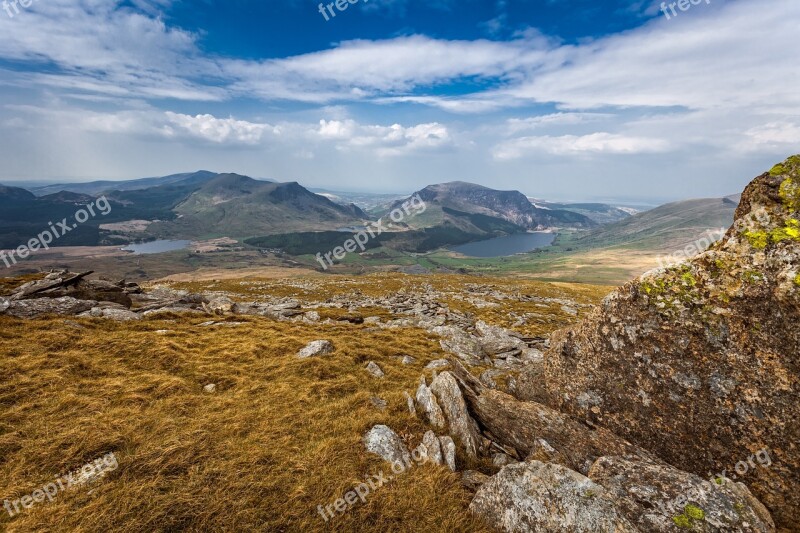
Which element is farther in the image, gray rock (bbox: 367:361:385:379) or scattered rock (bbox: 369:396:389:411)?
gray rock (bbox: 367:361:385:379)

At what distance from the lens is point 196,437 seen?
35.3 feet

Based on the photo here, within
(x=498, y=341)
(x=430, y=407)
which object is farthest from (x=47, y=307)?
(x=498, y=341)

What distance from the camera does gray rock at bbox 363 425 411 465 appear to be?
11070 millimetres

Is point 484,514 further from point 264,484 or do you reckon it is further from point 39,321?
point 39,321

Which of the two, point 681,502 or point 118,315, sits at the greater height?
point 681,502

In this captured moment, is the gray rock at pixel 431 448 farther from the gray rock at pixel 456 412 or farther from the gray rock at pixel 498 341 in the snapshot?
the gray rock at pixel 498 341

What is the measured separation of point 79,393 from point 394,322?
28298 millimetres

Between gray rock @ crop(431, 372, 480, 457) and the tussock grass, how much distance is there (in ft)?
4.08

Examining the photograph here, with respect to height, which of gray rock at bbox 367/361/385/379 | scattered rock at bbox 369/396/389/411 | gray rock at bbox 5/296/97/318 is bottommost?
gray rock at bbox 367/361/385/379

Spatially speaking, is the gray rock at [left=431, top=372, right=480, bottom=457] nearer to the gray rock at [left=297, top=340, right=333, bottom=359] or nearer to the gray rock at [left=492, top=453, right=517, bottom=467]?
the gray rock at [left=492, top=453, right=517, bottom=467]

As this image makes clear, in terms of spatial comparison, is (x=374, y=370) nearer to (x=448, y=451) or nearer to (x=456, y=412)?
(x=456, y=412)

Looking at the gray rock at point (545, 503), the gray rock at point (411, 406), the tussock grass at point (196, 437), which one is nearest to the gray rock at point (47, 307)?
the tussock grass at point (196, 437)

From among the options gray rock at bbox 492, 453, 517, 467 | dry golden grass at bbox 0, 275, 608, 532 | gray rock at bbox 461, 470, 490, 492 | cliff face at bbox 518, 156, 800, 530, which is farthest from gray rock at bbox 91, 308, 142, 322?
cliff face at bbox 518, 156, 800, 530

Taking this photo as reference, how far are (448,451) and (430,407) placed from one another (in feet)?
7.17
